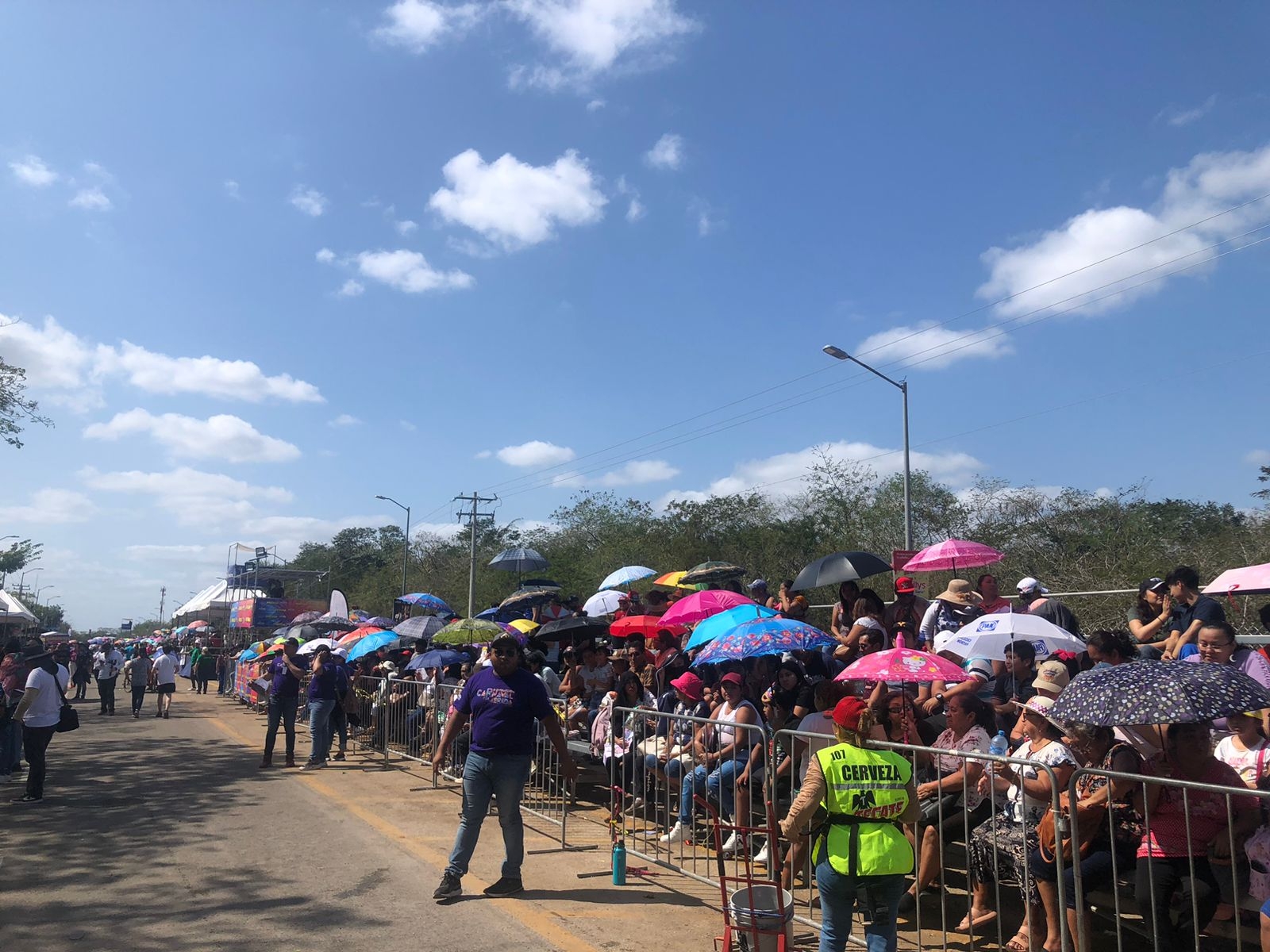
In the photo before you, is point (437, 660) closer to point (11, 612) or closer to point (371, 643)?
point (371, 643)

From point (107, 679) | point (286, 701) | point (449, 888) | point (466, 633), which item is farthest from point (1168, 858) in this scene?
point (107, 679)

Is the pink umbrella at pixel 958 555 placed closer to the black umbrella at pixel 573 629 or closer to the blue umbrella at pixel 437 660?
the black umbrella at pixel 573 629

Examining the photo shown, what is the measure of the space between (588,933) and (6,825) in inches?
266

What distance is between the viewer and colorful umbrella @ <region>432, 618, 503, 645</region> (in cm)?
1426

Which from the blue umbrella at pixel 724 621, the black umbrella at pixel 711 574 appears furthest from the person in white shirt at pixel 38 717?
the black umbrella at pixel 711 574

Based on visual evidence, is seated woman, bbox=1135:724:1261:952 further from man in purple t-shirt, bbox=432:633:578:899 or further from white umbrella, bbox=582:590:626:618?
white umbrella, bbox=582:590:626:618

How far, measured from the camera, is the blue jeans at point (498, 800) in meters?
6.94

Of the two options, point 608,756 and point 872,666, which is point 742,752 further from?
point 608,756

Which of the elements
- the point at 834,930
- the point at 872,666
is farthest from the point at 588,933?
the point at 872,666

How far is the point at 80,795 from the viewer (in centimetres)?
1114

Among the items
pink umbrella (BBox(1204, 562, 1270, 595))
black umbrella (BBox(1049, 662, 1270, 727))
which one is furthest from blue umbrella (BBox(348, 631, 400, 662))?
black umbrella (BBox(1049, 662, 1270, 727))

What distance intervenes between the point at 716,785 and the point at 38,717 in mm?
8242

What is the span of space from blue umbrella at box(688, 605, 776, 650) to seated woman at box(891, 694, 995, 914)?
3.47 m

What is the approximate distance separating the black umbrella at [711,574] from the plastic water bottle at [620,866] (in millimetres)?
10959
